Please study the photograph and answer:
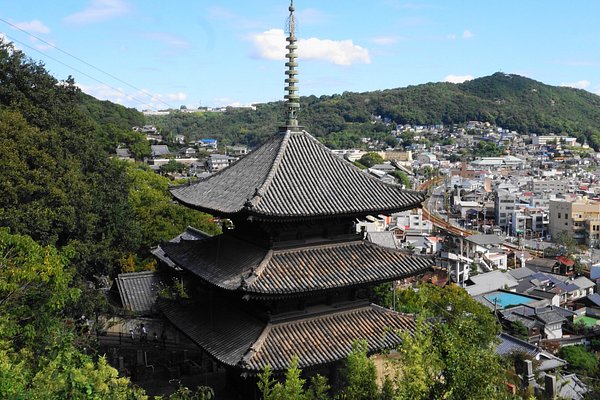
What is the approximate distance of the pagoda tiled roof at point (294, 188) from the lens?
667 inches

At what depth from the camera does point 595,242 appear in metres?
99.1

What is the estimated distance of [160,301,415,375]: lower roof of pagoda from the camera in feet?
52.7

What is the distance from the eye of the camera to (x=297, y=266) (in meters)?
17.2

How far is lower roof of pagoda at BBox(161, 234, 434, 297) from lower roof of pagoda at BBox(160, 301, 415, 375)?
1495 mm

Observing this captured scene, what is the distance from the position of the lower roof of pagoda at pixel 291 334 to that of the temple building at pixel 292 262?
36 millimetres

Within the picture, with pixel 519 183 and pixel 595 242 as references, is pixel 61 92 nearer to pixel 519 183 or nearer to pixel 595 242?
pixel 595 242

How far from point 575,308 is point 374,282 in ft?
189

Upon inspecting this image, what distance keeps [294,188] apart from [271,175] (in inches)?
34.8

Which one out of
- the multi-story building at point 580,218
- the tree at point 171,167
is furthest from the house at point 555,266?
the tree at point 171,167

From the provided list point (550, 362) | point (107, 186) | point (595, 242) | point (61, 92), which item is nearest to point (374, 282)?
point (550, 362)

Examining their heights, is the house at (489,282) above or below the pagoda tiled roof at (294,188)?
below

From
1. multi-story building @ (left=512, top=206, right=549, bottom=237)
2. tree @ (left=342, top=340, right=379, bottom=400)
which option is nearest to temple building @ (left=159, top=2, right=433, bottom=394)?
tree @ (left=342, top=340, right=379, bottom=400)

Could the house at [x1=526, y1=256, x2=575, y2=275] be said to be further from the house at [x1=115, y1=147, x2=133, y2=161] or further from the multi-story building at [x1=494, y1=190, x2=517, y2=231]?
the house at [x1=115, y1=147, x2=133, y2=161]

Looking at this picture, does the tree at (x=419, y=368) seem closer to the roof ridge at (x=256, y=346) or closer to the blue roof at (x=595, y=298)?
the roof ridge at (x=256, y=346)
